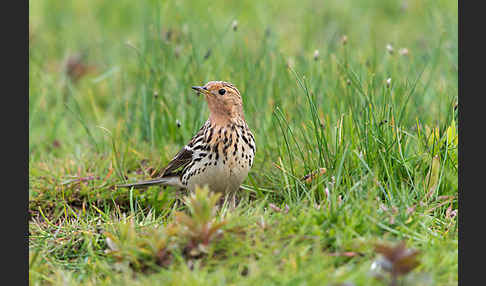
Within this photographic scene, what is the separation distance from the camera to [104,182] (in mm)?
5348

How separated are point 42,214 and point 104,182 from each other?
2.34 ft

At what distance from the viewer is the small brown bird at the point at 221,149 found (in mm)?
4711

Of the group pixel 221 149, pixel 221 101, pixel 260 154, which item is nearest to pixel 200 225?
pixel 221 149

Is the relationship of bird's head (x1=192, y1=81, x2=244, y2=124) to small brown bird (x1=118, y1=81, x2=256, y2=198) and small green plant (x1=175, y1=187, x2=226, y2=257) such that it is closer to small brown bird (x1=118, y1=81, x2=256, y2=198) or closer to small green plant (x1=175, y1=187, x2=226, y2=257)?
small brown bird (x1=118, y1=81, x2=256, y2=198)

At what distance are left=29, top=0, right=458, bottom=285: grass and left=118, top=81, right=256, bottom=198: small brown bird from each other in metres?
0.23

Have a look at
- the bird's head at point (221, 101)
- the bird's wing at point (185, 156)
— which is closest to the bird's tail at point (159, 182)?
the bird's wing at point (185, 156)

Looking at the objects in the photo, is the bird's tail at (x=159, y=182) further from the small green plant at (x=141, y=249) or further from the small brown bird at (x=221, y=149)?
the small green plant at (x=141, y=249)

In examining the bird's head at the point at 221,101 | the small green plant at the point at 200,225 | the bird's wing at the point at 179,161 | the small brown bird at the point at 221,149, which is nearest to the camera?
the small green plant at the point at 200,225

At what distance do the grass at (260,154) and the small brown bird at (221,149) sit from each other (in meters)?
0.23

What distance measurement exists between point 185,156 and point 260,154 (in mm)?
652

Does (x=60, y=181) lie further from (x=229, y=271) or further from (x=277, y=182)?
(x=229, y=271)

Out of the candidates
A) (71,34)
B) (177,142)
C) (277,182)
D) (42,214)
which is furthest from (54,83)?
(277,182)

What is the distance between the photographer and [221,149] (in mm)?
4750

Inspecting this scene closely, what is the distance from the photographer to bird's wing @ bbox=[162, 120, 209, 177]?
4980 mm
